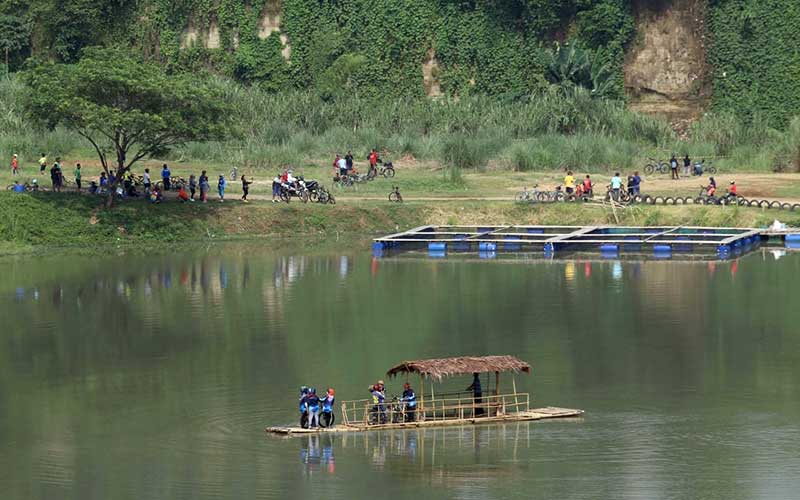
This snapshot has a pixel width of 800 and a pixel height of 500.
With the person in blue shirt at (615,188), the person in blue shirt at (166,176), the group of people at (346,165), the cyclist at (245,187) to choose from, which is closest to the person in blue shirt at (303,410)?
the cyclist at (245,187)

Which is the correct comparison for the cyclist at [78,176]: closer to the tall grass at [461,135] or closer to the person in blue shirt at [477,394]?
the tall grass at [461,135]

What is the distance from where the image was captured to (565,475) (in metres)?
31.8

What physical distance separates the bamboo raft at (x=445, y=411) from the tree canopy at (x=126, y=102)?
103 feet

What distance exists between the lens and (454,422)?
35750 mm

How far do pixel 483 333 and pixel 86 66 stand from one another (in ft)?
89.6

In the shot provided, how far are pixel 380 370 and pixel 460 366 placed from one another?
5.95 metres

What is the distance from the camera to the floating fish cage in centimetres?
6650

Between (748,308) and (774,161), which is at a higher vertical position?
(774,161)

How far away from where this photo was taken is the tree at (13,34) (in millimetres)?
99062

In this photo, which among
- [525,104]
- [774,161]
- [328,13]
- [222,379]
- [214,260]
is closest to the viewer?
[222,379]

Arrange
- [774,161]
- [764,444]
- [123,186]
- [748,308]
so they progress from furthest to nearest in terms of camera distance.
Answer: [774,161] < [123,186] < [748,308] < [764,444]

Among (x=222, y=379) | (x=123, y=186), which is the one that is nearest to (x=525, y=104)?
(x=123, y=186)

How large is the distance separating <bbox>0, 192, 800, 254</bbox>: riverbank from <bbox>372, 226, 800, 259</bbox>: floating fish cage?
5.65ft

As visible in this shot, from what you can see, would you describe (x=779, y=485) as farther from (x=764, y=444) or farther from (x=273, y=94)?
(x=273, y=94)
